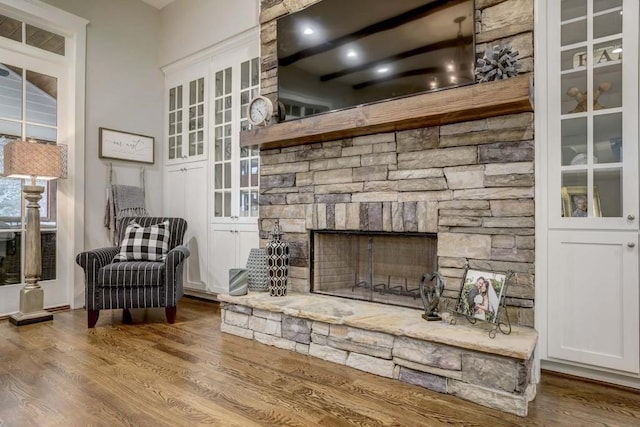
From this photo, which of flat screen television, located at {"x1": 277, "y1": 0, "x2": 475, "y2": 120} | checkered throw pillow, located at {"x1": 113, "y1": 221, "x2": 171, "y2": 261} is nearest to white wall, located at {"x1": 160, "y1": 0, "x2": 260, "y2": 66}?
flat screen television, located at {"x1": 277, "y1": 0, "x2": 475, "y2": 120}

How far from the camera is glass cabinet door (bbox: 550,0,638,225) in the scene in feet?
6.37

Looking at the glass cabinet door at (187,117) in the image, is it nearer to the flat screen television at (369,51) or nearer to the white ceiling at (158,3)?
the white ceiling at (158,3)

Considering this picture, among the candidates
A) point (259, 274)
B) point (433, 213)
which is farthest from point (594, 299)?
point (259, 274)

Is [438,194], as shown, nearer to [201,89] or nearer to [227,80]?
[227,80]

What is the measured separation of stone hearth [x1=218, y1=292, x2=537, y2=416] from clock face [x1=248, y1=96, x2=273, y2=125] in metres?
1.38

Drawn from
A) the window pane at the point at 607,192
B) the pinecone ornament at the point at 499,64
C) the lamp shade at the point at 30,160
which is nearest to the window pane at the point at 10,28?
the lamp shade at the point at 30,160

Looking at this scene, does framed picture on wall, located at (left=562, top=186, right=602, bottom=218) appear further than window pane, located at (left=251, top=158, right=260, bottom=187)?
Result: No

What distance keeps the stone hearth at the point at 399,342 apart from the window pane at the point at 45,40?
118 inches

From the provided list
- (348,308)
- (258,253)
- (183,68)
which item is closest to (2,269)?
(258,253)

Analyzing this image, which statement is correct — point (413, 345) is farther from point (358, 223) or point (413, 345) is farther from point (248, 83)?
point (248, 83)

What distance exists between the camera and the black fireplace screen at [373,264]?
2680mm

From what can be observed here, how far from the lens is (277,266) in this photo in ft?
9.40

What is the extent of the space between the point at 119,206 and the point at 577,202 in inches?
155

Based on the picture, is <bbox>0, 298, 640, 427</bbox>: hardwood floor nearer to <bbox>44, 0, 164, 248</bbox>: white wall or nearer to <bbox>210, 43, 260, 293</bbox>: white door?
<bbox>210, 43, 260, 293</bbox>: white door
